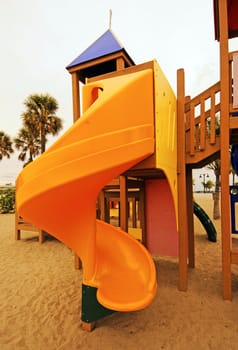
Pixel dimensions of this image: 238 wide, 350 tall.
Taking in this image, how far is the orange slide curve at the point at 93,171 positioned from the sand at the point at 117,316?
44 cm

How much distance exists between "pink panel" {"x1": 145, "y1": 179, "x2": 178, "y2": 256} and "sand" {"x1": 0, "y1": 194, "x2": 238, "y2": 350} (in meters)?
0.81

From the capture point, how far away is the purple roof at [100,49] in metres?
4.73

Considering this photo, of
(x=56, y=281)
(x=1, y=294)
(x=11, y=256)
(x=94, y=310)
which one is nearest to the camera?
(x=94, y=310)

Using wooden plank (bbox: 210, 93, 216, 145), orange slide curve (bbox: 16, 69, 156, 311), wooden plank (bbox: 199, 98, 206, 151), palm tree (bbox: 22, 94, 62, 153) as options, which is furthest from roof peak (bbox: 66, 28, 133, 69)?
palm tree (bbox: 22, 94, 62, 153)

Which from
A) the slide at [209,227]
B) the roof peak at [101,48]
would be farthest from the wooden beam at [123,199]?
the slide at [209,227]

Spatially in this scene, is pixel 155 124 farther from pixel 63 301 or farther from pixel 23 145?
pixel 23 145

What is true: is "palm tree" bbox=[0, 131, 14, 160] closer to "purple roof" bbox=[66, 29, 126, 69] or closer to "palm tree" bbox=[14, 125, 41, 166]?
"palm tree" bbox=[14, 125, 41, 166]

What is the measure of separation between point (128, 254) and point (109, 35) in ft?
16.9

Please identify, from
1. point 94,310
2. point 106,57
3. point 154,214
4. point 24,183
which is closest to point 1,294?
point 94,310

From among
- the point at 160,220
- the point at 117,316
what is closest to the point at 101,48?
the point at 160,220

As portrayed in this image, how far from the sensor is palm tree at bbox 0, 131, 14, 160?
71.3 feet

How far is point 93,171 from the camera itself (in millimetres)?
2121

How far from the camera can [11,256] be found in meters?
6.09

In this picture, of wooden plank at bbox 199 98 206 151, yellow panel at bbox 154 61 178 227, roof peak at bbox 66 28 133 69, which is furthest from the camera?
roof peak at bbox 66 28 133 69
